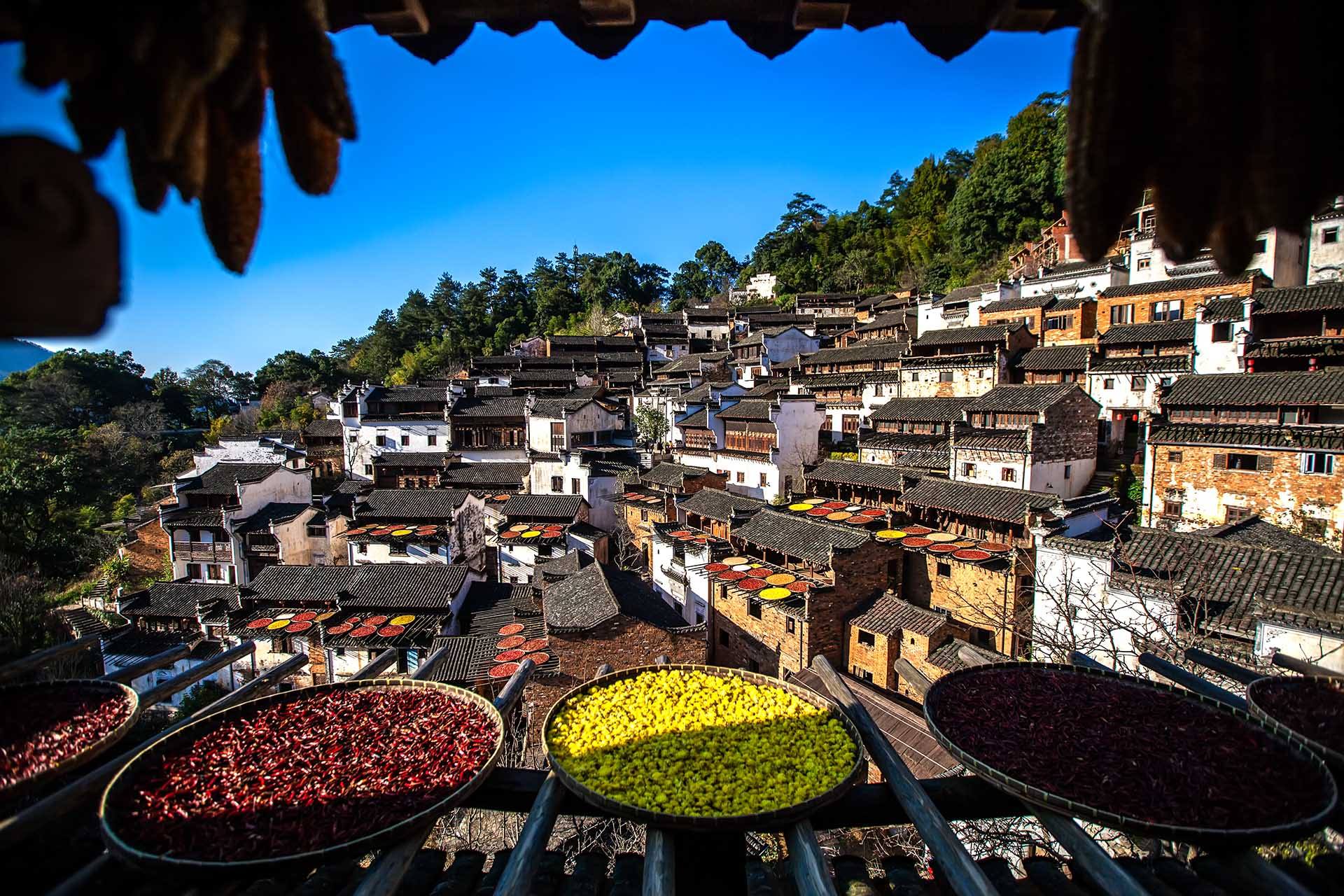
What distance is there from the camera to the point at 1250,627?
410 inches

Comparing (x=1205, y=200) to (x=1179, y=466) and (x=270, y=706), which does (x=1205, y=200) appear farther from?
(x=1179, y=466)

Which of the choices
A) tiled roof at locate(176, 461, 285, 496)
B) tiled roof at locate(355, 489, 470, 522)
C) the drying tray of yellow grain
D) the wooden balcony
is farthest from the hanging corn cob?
the wooden balcony

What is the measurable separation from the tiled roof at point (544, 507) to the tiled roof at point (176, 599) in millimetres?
11070

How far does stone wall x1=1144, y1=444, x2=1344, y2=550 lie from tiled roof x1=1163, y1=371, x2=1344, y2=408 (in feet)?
5.50

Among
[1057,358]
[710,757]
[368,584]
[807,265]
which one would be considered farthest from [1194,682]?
[807,265]

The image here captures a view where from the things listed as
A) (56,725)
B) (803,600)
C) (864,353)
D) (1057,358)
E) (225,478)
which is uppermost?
(864,353)

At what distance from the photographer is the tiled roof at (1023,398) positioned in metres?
21.5

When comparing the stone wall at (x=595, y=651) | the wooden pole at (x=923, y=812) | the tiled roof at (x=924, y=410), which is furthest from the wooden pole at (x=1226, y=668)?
the tiled roof at (x=924, y=410)

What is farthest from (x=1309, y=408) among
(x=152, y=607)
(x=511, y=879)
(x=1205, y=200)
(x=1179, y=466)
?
(x=152, y=607)

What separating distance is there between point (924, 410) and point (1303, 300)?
12555mm

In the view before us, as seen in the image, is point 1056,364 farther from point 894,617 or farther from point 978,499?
point 894,617

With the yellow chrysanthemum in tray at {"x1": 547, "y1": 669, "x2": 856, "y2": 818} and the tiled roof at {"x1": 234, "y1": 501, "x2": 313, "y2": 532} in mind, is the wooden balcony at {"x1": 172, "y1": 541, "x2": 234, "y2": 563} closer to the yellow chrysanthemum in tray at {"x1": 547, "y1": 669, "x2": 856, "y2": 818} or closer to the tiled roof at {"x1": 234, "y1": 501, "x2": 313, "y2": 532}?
the tiled roof at {"x1": 234, "y1": 501, "x2": 313, "y2": 532}

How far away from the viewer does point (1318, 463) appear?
15984 millimetres

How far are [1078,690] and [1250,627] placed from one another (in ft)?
32.1
